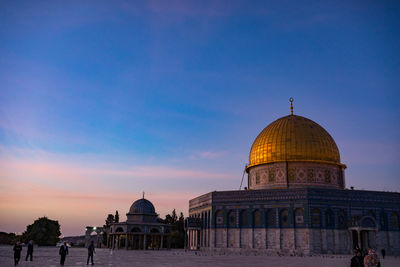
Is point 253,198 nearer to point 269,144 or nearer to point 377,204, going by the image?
point 269,144

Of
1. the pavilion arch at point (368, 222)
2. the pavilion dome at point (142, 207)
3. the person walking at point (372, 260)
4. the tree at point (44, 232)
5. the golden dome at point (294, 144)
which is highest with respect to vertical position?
the golden dome at point (294, 144)

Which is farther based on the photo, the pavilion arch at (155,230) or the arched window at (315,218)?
the pavilion arch at (155,230)

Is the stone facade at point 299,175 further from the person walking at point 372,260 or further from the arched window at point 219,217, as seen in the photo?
the person walking at point 372,260

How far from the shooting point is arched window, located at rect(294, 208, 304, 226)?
40594mm

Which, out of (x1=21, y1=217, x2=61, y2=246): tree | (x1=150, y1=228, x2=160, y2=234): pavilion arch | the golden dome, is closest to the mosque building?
the golden dome

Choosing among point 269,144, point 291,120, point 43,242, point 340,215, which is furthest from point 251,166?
point 43,242

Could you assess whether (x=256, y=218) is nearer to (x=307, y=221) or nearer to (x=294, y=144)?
(x=307, y=221)

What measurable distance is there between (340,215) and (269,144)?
11926 millimetres

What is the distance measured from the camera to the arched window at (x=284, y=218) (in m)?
41.4

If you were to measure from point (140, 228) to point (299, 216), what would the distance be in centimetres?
2291

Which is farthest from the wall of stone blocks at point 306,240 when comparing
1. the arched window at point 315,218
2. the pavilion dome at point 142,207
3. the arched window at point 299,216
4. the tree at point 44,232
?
the tree at point 44,232

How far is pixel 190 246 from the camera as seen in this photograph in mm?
50500

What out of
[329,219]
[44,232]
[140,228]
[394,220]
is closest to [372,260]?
[329,219]

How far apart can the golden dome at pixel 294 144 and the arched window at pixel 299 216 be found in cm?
672
